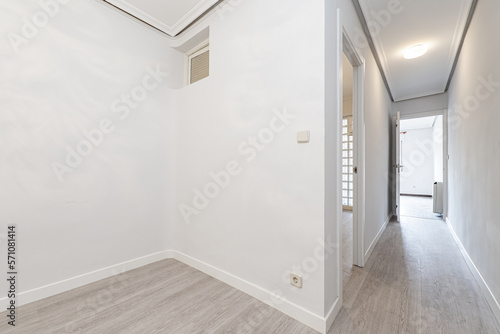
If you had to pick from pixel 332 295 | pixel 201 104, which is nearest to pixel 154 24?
pixel 201 104

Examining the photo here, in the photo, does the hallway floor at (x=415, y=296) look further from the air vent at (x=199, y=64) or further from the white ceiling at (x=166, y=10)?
the white ceiling at (x=166, y=10)

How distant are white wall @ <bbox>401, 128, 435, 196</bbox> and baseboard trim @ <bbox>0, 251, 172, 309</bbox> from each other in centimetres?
949

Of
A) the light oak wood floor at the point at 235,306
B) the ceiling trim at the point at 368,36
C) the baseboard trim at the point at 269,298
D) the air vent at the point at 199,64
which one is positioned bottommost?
the light oak wood floor at the point at 235,306

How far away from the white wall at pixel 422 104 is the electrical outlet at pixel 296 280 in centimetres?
486

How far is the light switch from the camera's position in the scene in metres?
1.45

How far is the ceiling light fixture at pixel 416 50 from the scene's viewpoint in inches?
110

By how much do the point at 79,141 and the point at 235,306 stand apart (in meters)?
1.96

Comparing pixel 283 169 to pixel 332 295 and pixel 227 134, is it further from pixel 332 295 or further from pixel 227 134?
pixel 332 295

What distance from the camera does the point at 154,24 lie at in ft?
7.94

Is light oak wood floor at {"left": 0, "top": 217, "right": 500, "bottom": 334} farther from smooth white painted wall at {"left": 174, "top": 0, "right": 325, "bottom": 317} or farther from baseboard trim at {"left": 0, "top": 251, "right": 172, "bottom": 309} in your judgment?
smooth white painted wall at {"left": 174, "top": 0, "right": 325, "bottom": 317}

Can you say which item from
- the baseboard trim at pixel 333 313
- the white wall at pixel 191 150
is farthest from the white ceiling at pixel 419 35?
the baseboard trim at pixel 333 313

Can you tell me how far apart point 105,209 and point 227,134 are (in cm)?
141

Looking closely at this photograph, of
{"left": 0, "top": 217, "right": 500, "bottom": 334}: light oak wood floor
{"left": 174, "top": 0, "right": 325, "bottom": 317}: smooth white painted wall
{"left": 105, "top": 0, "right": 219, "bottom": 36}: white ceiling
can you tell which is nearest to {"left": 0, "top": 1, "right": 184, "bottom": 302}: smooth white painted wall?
{"left": 105, "top": 0, "right": 219, "bottom": 36}: white ceiling

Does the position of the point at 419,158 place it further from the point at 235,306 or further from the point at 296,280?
the point at 235,306
